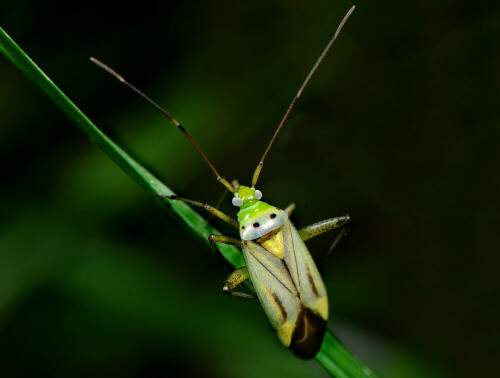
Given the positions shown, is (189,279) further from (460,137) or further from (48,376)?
(460,137)

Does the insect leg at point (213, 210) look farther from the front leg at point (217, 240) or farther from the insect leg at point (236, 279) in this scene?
the insect leg at point (236, 279)

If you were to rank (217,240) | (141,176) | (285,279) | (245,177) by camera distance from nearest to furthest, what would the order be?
1. (141,176)
2. (217,240)
3. (285,279)
4. (245,177)

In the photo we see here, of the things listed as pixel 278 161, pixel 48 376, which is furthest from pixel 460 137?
pixel 48 376

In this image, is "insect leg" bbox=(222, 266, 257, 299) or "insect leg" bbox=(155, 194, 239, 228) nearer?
"insect leg" bbox=(155, 194, 239, 228)

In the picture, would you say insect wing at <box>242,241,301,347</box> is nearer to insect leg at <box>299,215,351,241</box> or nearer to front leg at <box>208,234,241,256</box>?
front leg at <box>208,234,241,256</box>

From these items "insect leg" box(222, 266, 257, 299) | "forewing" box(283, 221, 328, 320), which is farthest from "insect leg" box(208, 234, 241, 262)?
"forewing" box(283, 221, 328, 320)

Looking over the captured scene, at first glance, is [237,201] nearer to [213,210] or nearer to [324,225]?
[213,210]

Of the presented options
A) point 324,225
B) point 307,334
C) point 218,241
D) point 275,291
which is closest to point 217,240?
point 218,241
